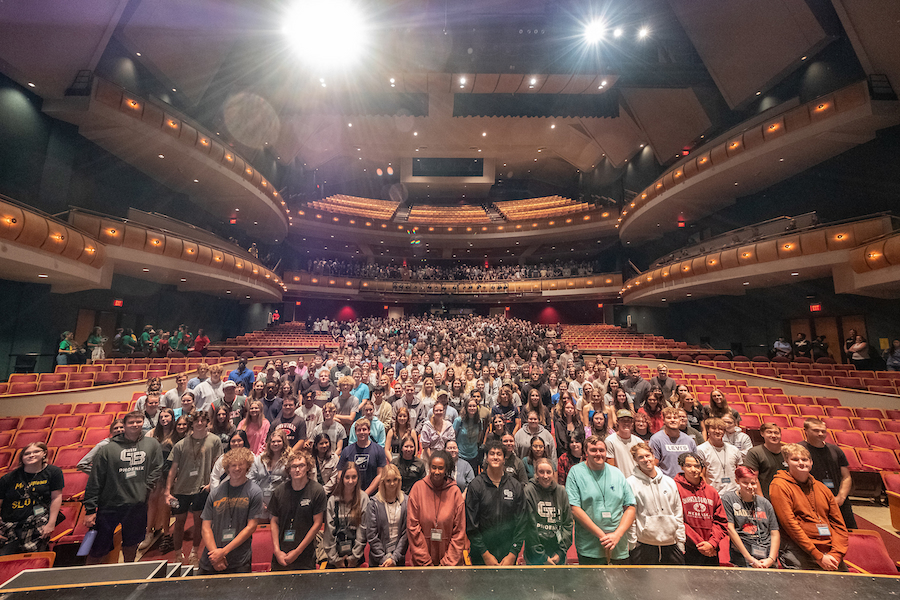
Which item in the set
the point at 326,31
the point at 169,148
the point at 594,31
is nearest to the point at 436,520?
the point at 169,148

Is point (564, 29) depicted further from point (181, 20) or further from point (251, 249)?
point (251, 249)

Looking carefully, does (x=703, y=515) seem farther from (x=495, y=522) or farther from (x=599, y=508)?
(x=495, y=522)

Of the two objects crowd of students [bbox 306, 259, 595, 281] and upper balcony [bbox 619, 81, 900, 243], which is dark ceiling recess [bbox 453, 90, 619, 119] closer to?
upper balcony [bbox 619, 81, 900, 243]

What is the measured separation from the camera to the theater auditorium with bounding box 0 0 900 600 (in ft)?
8.87

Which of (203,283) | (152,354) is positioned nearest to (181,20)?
(203,283)

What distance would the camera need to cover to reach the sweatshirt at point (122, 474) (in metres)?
3.03

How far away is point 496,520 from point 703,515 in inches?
60.4

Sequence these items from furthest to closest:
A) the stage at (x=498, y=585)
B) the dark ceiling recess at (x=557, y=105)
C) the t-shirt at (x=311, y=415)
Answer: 1. the dark ceiling recess at (x=557, y=105)
2. the t-shirt at (x=311, y=415)
3. the stage at (x=498, y=585)

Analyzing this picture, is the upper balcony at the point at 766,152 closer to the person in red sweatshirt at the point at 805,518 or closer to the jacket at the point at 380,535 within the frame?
the person in red sweatshirt at the point at 805,518

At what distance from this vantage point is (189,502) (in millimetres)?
3533

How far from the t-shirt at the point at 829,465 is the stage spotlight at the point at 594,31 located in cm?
1631

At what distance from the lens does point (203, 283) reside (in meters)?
13.0

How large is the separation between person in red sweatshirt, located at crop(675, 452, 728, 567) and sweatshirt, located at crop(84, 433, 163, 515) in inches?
179

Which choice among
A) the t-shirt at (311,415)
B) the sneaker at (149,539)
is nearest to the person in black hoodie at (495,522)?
the t-shirt at (311,415)
